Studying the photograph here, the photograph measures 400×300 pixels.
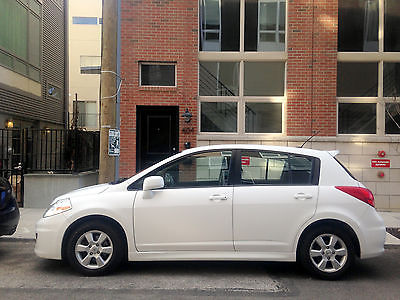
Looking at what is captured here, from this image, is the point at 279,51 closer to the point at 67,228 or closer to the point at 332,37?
the point at 332,37

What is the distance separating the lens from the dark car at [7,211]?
210 inches

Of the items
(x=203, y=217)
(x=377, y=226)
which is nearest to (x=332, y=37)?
(x=377, y=226)

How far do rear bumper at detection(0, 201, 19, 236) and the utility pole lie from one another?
1.32 meters

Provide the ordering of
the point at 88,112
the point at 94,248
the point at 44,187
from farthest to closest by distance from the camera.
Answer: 1. the point at 88,112
2. the point at 44,187
3. the point at 94,248

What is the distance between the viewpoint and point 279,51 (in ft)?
31.6

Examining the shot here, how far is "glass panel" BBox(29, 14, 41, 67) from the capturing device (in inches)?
681

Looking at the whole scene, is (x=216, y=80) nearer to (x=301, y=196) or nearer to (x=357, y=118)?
(x=357, y=118)

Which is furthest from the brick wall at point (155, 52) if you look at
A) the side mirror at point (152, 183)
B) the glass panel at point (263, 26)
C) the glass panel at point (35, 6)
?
the glass panel at point (35, 6)

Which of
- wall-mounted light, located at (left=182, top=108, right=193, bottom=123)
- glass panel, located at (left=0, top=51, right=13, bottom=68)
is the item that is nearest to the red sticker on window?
wall-mounted light, located at (left=182, top=108, right=193, bottom=123)

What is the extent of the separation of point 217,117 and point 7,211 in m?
5.49

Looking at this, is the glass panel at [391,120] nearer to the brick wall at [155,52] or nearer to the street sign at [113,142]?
the brick wall at [155,52]

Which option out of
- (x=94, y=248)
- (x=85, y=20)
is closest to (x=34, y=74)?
(x=94, y=248)

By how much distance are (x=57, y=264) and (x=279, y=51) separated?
7133 millimetres

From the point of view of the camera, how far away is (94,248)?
15.3ft
